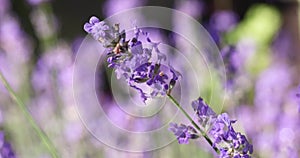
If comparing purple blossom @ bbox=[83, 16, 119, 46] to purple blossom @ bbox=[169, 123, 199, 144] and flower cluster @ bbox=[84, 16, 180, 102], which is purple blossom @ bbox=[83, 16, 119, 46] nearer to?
flower cluster @ bbox=[84, 16, 180, 102]

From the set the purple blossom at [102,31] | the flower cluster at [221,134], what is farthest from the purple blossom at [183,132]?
the purple blossom at [102,31]

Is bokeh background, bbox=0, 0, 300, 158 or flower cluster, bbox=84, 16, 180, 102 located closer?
flower cluster, bbox=84, 16, 180, 102

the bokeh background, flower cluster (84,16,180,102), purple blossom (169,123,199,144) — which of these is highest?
the bokeh background

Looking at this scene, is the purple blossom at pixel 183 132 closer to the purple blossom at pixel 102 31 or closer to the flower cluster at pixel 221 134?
the flower cluster at pixel 221 134

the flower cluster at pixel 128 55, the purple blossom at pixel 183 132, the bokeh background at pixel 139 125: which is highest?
the bokeh background at pixel 139 125

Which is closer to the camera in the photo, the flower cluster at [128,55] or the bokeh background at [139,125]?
the flower cluster at [128,55]

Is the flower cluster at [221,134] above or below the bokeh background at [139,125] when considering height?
below

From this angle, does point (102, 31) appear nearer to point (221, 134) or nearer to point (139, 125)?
point (221, 134)

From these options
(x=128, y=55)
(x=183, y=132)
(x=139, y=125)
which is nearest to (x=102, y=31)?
(x=128, y=55)

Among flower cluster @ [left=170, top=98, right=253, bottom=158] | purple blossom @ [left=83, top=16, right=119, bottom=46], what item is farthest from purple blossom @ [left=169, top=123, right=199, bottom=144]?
purple blossom @ [left=83, top=16, right=119, bottom=46]

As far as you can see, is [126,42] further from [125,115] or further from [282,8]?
[282,8]
